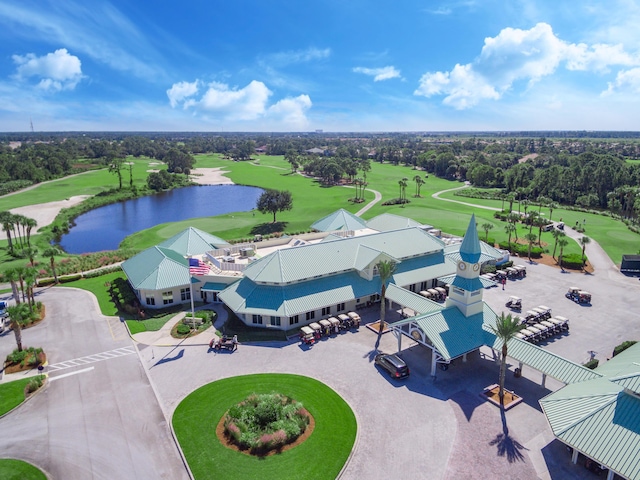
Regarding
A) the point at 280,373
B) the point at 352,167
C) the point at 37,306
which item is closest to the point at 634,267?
the point at 280,373

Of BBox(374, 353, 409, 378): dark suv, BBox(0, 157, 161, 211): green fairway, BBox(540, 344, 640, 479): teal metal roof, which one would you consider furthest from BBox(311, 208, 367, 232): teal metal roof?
BBox(0, 157, 161, 211): green fairway

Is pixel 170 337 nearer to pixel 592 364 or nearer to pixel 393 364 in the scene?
pixel 393 364

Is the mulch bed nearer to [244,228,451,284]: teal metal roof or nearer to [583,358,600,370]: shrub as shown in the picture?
[244,228,451,284]: teal metal roof

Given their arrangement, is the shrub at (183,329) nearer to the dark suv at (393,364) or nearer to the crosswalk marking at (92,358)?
the crosswalk marking at (92,358)

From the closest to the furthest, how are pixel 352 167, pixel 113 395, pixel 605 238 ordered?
pixel 113 395 → pixel 605 238 → pixel 352 167

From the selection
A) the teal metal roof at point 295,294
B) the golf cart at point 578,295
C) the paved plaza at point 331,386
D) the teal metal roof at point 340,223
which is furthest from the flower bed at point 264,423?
the teal metal roof at point 340,223

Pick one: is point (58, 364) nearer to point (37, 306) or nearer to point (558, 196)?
point (37, 306)
